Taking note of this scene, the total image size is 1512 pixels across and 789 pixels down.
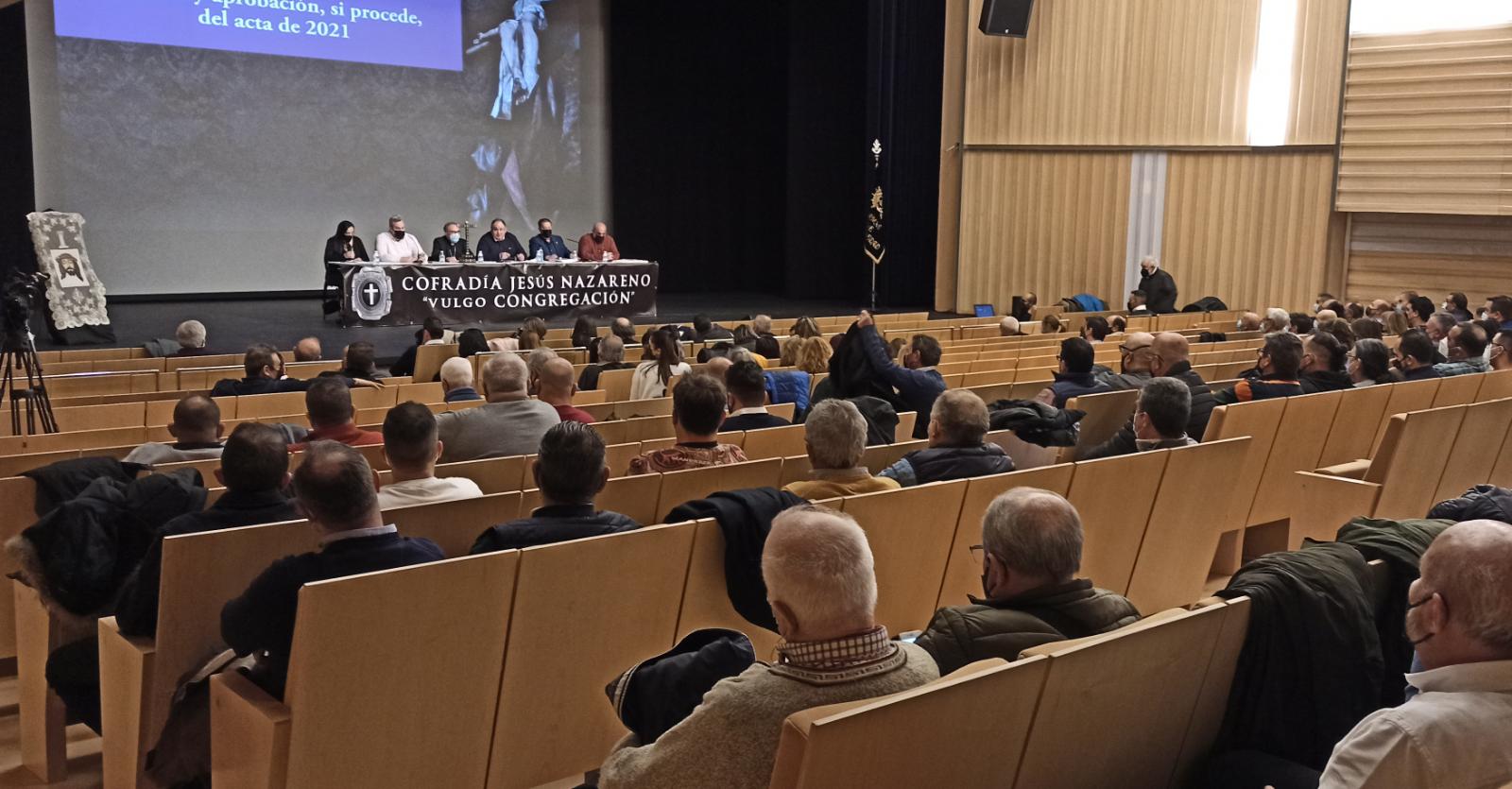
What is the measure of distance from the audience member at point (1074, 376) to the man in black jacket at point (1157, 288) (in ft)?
26.1

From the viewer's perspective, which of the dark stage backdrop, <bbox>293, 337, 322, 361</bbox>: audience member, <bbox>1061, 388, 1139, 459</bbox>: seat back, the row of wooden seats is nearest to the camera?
the row of wooden seats

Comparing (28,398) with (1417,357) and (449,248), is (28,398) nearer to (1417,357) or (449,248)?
(1417,357)

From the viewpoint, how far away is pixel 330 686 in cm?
229

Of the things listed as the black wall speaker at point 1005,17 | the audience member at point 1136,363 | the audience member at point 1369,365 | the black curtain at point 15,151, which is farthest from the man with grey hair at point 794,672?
the black wall speaker at point 1005,17

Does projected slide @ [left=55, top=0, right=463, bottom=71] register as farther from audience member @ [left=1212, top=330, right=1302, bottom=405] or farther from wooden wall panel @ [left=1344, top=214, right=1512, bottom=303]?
audience member @ [left=1212, top=330, right=1302, bottom=405]

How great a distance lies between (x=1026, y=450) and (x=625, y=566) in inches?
87.9

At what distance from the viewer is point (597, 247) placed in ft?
42.7

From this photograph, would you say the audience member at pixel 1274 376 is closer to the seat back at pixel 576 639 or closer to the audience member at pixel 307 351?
the seat back at pixel 576 639

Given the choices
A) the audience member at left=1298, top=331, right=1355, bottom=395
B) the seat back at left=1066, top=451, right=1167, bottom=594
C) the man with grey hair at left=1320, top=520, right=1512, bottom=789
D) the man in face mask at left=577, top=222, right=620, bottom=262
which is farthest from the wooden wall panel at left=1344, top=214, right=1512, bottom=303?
the man with grey hair at left=1320, top=520, right=1512, bottom=789

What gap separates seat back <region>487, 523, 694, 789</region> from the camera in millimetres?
2615

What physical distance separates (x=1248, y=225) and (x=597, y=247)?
274 inches

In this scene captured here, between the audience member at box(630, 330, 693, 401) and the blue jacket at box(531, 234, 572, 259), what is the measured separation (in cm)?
701

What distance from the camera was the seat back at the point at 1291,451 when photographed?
483 centimetres

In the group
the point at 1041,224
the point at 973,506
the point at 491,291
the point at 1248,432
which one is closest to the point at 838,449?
the point at 973,506
